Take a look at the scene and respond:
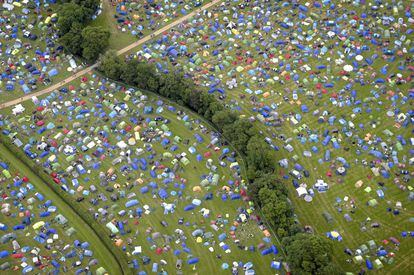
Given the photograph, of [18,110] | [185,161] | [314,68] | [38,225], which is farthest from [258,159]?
[18,110]

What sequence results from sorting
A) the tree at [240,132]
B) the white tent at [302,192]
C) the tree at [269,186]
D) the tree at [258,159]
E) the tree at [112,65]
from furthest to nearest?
the tree at [112,65], the tree at [240,132], the white tent at [302,192], the tree at [258,159], the tree at [269,186]

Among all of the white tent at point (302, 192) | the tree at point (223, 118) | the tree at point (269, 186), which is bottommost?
the white tent at point (302, 192)

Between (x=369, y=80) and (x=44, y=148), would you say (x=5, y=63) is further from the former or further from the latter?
(x=369, y=80)

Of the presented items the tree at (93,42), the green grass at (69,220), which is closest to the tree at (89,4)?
the tree at (93,42)

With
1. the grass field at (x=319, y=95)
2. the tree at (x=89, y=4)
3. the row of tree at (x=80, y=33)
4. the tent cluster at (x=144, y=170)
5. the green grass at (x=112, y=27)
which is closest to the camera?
the tent cluster at (x=144, y=170)

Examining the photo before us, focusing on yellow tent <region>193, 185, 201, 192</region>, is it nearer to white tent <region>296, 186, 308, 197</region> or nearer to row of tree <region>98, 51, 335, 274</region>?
row of tree <region>98, 51, 335, 274</region>

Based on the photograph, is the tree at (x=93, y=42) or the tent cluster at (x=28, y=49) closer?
the tree at (x=93, y=42)

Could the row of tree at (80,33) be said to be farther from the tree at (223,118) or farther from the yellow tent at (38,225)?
the yellow tent at (38,225)

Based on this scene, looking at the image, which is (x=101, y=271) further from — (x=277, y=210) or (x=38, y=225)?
(x=277, y=210)
